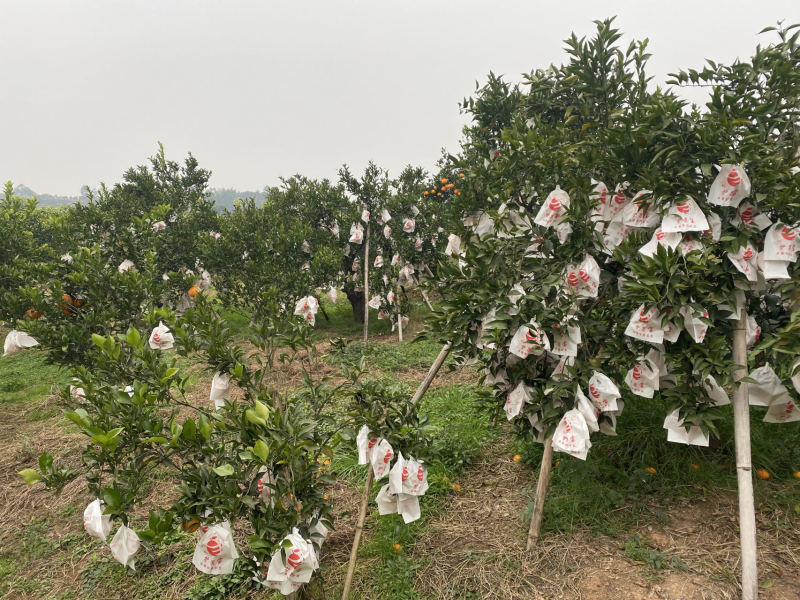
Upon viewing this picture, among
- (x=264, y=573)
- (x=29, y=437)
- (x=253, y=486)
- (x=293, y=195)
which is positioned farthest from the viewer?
(x=293, y=195)

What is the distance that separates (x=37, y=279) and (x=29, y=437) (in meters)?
1.79

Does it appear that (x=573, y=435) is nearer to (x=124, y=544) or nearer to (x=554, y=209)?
(x=554, y=209)

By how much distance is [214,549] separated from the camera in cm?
178

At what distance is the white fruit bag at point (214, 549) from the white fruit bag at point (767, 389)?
2480 millimetres

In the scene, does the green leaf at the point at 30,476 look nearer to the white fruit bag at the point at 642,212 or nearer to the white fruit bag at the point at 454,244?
the white fruit bag at the point at 454,244

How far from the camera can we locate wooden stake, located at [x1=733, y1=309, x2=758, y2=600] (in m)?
2.03

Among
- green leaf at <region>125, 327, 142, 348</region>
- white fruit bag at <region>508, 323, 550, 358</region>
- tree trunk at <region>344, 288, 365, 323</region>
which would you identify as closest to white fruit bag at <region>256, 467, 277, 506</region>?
green leaf at <region>125, 327, 142, 348</region>

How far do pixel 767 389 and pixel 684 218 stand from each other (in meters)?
0.97


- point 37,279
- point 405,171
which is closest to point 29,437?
point 37,279

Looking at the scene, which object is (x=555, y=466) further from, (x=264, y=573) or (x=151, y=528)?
(x=151, y=528)

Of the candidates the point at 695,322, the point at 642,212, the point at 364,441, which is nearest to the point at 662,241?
the point at 642,212

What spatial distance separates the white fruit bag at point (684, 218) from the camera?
80.9 inches

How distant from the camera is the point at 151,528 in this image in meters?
1.70

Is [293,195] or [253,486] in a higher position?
[293,195]
